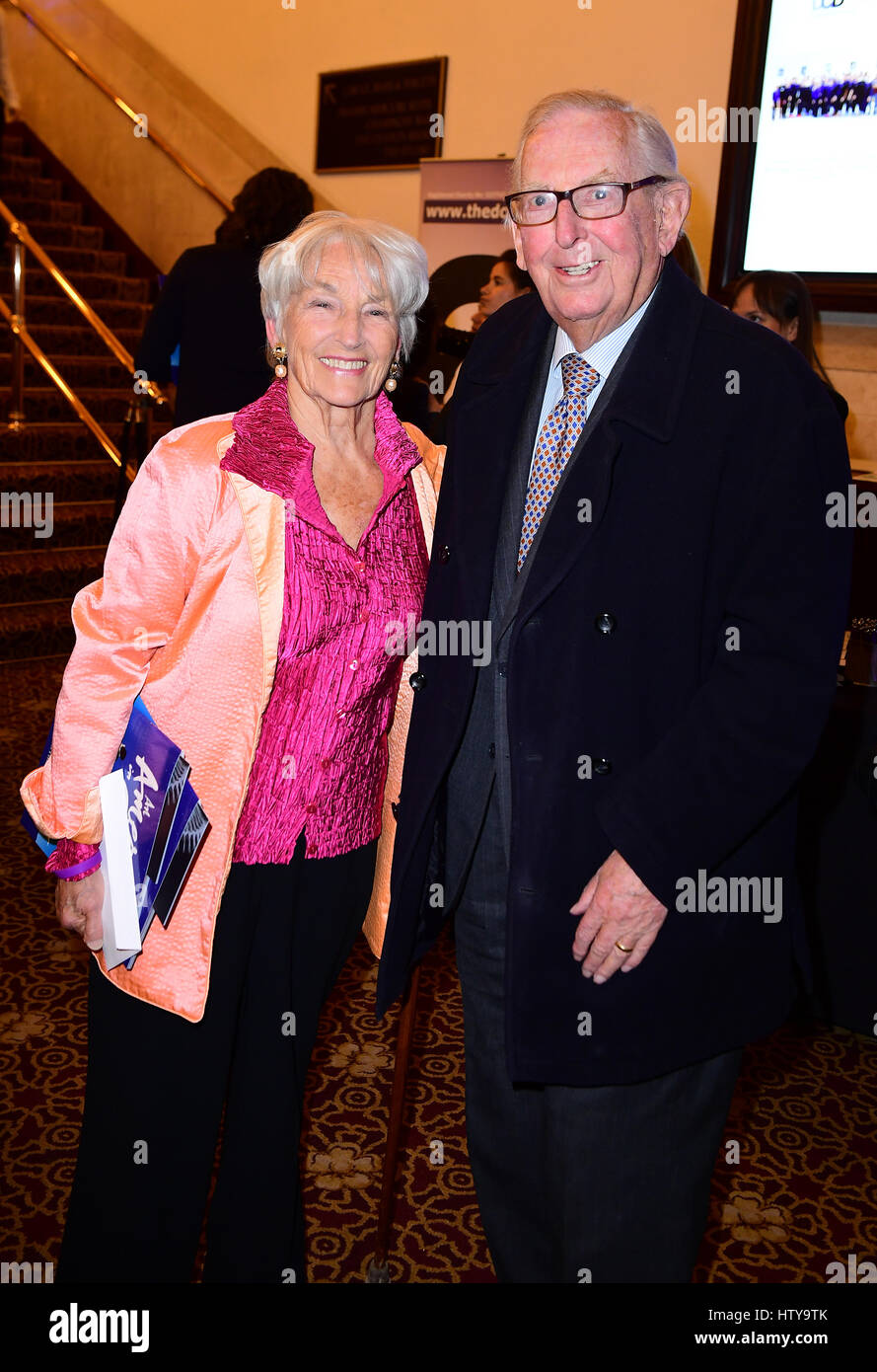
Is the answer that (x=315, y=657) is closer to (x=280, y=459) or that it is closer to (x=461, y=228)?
(x=280, y=459)

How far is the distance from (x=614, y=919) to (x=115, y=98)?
31.6 feet

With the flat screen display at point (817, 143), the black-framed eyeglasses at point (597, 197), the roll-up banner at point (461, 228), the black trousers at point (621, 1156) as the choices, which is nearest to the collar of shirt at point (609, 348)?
the black-framed eyeglasses at point (597, 197)

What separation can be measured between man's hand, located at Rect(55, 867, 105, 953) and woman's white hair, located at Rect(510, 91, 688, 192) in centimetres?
120

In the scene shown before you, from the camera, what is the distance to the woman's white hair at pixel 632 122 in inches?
61.2

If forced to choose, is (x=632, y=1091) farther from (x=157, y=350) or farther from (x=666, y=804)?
(x=157, y=350)

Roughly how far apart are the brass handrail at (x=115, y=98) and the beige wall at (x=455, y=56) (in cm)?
50

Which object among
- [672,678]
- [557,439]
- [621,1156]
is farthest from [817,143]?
[621,1156]

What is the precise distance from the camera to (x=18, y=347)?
6906 mm

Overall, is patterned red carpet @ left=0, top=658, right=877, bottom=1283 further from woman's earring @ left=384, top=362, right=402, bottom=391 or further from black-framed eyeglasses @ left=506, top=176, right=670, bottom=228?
black-framed eyeglasses @ left=506, top=176, right=670, bottom=228

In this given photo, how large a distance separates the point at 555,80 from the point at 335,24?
2.20 m

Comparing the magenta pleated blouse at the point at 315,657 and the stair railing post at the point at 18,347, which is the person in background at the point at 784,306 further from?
the stair railing post at the point at 18,347

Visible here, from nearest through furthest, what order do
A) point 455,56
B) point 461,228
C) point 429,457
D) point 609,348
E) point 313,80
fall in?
point 609,348 < point 429,457 < point 461,228 < point 455,56 < point 313,80

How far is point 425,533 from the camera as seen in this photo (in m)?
1.99

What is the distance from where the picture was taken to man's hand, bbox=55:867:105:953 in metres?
1.83
